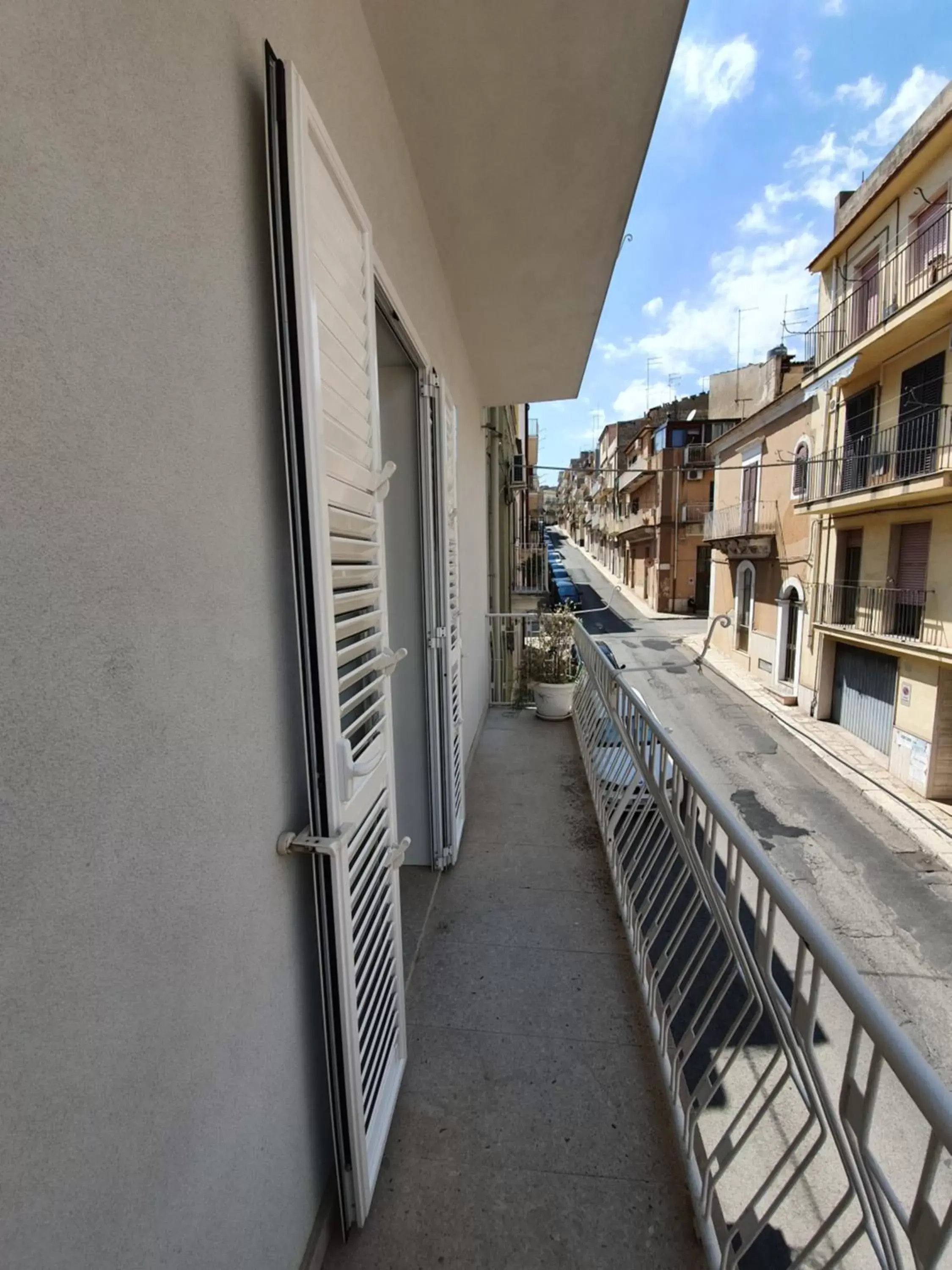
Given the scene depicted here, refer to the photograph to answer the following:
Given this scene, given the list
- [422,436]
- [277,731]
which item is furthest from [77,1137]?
[422,436]

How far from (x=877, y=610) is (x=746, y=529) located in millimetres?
4456

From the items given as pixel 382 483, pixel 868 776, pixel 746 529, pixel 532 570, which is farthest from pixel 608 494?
pixel 382 483

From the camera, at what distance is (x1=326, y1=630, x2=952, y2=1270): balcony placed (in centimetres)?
93

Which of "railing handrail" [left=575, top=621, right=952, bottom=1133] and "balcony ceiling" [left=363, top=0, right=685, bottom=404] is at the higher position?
"balcony ceiling" [left=363, top=0, right=685, bottom=404]

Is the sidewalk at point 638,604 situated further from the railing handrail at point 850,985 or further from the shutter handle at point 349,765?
the shutter handle at point 349,765

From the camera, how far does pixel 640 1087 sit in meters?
1.59

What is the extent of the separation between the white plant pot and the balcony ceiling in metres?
3.20

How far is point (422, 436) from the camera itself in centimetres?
240

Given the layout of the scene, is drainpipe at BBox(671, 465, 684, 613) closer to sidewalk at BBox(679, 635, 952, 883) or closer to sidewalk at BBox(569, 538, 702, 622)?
sidewalk at BBox(569, 538, 702, 622)

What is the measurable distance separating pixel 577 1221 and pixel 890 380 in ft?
36.5

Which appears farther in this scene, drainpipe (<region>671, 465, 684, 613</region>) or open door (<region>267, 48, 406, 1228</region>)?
drainpipe (<region>671, 465, 684, 613</region>)

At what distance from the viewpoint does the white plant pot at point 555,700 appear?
506 centimetres

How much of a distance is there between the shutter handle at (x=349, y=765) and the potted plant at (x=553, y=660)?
3.97 meters


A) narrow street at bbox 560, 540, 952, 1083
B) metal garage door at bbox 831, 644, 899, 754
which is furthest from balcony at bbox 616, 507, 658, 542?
metal garage door at bbox 831, 644, 899, 754
